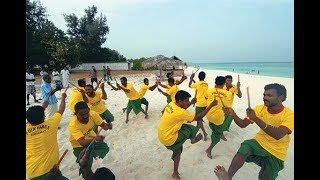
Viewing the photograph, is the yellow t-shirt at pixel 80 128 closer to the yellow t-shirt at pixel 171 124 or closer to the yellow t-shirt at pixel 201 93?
the yellow t-shirt at pixel 171 124

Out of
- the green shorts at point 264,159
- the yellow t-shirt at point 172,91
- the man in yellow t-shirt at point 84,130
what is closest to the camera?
the green shorts at point 264,159

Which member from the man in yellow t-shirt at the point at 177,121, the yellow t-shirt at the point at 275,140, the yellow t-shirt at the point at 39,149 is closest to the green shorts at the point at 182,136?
the man in yellow t-shirt at the point at 177,121

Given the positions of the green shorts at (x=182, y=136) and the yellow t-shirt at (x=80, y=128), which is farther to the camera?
the green shorts at (x=182, y=136)

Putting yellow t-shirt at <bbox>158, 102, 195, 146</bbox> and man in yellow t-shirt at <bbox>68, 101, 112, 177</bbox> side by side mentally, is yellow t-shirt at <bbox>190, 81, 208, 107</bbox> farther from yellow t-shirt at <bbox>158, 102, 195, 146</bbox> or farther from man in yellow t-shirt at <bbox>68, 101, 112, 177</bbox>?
man in yellow t-shirt at <bbox>68, 101, 112, 177</bbox>

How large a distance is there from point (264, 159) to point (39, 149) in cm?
309

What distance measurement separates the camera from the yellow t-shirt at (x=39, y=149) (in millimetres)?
3760

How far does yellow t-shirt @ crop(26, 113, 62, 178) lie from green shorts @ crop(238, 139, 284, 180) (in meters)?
2.65

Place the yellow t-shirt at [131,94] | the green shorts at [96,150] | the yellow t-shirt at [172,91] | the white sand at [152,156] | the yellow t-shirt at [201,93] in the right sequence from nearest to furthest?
the green shorts at [96,150], the white sand at [152,156], the yellow t-shirt at [201,93], the yellow t-shirt at [172,91], the yellow t-shirt at [131,94]

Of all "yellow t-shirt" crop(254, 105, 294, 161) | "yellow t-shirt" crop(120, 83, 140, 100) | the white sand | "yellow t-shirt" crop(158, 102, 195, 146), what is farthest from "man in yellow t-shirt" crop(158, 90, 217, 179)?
"yellow t-shirt" crop(120, 83, 140, 100)

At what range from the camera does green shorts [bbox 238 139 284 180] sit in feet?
13.6

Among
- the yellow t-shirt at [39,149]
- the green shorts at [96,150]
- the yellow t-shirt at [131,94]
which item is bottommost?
the green shorts at [96,150]

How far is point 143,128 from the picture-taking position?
848cm

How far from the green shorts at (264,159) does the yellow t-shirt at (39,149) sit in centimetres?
265
